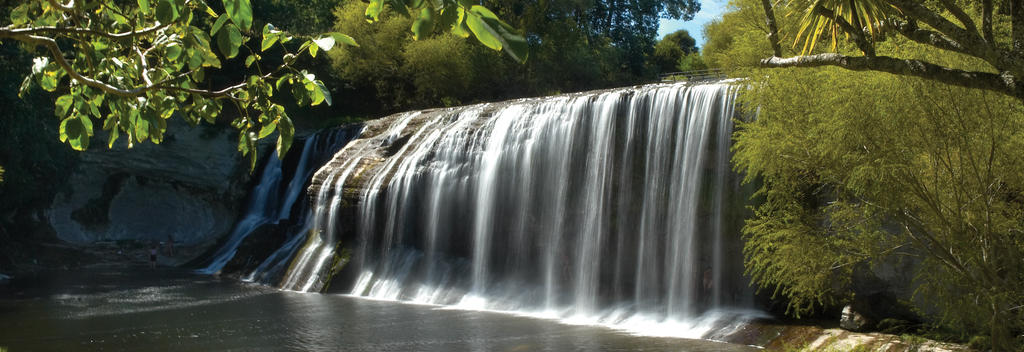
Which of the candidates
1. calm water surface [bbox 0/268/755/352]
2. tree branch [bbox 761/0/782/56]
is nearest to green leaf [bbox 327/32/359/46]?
tree branch [bbox 761/0/782/56]

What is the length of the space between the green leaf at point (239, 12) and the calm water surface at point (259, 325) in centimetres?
913

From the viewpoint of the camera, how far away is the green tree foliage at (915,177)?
8.11 m

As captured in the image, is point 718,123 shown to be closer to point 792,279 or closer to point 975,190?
point 792,279

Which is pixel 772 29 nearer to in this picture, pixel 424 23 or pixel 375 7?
pixel 375 7

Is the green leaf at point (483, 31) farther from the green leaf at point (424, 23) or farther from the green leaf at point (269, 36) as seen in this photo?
the green leaf at point (269, 36)

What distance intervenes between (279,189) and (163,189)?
16.3 feet

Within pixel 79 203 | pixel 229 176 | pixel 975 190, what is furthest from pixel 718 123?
pixel 79 203

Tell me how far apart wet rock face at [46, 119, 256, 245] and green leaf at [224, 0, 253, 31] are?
89.5 ft

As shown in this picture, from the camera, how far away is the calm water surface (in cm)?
1184

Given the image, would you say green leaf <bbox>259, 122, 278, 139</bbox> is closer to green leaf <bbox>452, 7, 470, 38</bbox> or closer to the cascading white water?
green leaf <bbox>452, 7, 470, 38</bbox>

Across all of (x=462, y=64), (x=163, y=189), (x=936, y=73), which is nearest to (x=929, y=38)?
(x=936, y=73)

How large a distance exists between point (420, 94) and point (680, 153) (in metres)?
22.4

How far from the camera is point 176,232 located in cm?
2872

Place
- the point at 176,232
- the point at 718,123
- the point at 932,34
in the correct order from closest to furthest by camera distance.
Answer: the point at 932,34
the point at 718,123
the point at 176,232
